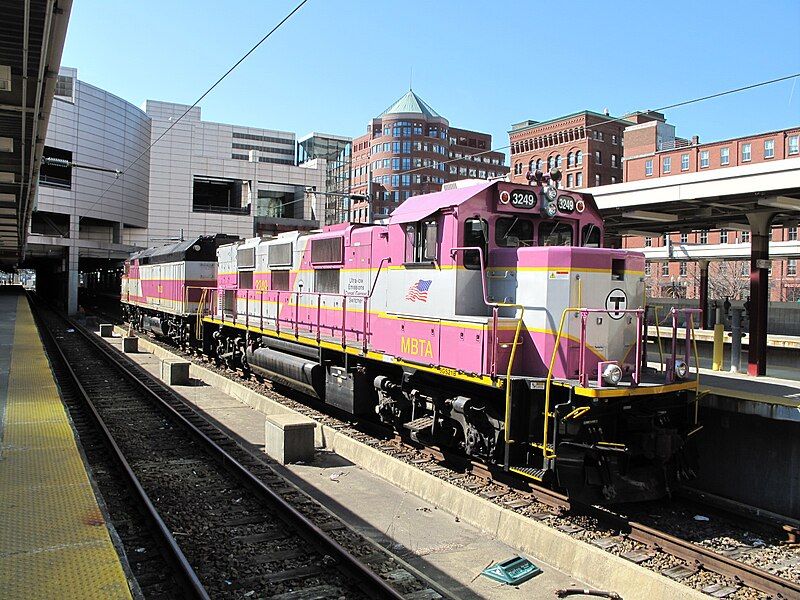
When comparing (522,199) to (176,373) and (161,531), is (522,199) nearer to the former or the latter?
(161,531)

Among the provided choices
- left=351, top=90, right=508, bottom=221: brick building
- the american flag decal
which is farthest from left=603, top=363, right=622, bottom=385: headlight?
left=351, top=90, right=508, bottom=221: brick building

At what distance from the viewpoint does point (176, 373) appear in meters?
17.5

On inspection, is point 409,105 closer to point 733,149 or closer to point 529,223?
point 733,149

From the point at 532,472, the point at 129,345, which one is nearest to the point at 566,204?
the point at 532,472

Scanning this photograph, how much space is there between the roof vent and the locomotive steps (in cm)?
757

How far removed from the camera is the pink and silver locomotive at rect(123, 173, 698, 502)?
754 cm

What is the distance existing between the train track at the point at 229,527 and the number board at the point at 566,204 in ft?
17.1

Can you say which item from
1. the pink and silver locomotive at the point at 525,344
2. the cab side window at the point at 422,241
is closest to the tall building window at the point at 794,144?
the pink and silver locomotive at the point at 525,344

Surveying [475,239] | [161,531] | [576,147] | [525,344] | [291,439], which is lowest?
[161,531]

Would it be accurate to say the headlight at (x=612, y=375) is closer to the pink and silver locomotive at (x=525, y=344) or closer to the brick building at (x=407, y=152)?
the pink and silver locomotive at (x=525, y=344)

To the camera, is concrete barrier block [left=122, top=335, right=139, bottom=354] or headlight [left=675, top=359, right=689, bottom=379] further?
concrete barrier block [left=122, top=335, right=139, bottom=354]

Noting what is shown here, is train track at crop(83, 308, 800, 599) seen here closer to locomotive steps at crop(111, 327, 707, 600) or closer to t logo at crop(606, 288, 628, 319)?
locomotive steps at crop(111, 327, 707, 600)

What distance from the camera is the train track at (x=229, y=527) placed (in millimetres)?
5918

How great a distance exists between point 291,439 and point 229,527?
107 inches
